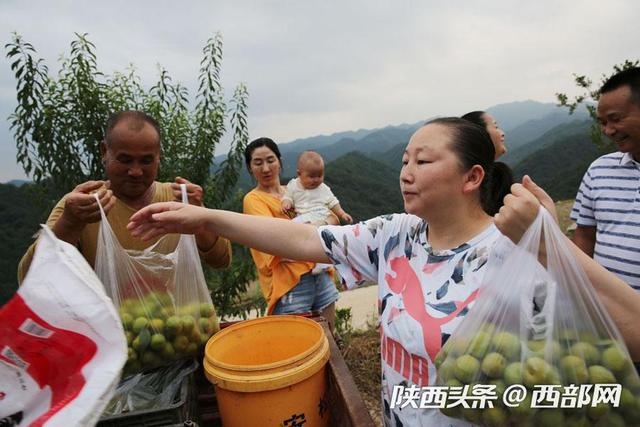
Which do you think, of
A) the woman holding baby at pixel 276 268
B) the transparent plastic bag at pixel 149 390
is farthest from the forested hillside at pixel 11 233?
the transparent plastic bag at pixel 149 390


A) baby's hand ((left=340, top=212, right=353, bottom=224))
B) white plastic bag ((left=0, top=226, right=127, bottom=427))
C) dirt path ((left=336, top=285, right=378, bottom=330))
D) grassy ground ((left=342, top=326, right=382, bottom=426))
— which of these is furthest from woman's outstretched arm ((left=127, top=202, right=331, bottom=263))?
dirt path ((left=336, top=285, right=378, bottom=330))

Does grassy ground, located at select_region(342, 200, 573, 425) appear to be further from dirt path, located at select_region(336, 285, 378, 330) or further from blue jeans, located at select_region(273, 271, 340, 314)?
blue jeans, located at select_region(273, 271, 340, 314)

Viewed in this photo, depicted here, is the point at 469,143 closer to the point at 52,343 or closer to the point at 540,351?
the point at 540,351

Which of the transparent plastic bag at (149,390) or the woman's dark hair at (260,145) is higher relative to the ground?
the woman's dark hair at (260,145)

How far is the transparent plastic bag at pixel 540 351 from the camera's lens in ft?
3.43

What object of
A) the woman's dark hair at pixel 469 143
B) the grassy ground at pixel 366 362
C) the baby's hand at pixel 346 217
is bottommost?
the grassy ground at pixel 366 362

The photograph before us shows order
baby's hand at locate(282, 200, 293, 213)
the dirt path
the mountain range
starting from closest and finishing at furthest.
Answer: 1. baby's hand at locate(282, 200, 293, 213)
2. the dirt path
3. the mountain range

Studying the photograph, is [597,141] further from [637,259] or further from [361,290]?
[637,259]

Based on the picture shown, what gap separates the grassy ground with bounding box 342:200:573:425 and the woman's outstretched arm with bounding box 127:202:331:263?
2.52 m

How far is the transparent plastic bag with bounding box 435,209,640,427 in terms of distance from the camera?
105 centimetres

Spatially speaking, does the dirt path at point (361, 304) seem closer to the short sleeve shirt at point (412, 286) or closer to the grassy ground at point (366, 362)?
the grassy ground at point (366, 362)

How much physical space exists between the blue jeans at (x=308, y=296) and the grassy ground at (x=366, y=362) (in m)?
0.99

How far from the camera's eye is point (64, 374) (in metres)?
0.83

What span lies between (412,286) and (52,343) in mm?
1053
